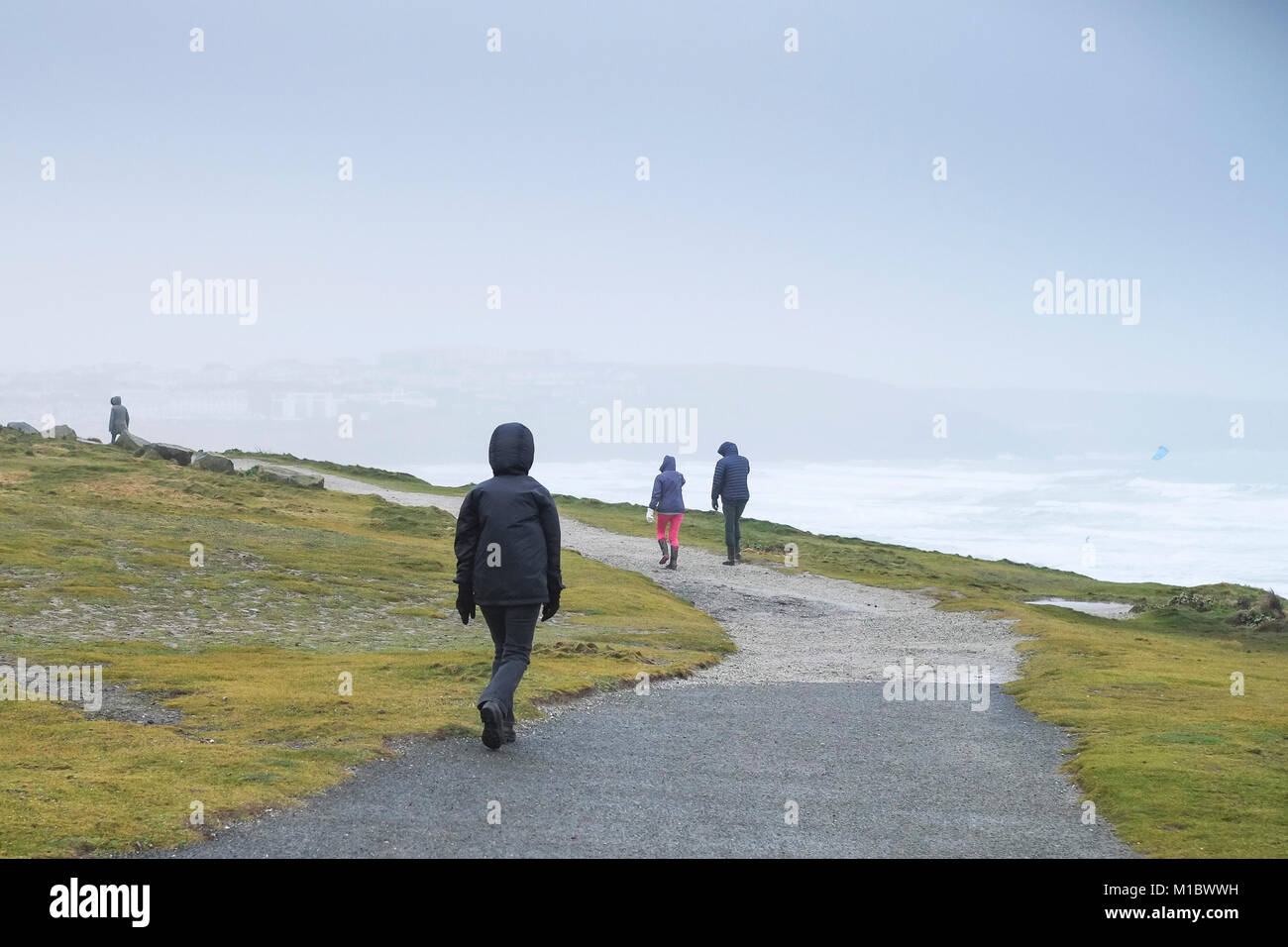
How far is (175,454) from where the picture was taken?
58.7 metres

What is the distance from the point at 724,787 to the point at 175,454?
52.1 meters

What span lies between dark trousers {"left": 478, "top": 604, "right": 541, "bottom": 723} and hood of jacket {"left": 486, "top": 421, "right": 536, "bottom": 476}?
1.58 m

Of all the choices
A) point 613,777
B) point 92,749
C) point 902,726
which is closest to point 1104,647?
point 902,726

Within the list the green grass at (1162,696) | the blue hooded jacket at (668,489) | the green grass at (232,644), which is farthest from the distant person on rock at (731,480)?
the green grass at (1162,696)

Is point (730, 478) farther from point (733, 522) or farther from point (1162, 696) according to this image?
point (1162, 696)

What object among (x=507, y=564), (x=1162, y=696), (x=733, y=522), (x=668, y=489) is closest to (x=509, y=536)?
(x=507, y=564)

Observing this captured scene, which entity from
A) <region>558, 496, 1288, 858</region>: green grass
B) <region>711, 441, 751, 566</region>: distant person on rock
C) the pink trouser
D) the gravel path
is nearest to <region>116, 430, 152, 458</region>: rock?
<region>558, 496, 1288, 858</region>: green grass

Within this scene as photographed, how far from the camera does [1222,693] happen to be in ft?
66.6

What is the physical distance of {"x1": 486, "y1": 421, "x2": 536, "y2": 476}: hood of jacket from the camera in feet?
44.5

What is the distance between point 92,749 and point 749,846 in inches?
294

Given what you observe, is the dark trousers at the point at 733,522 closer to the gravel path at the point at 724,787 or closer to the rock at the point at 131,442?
the gravel path at the point at 724,787

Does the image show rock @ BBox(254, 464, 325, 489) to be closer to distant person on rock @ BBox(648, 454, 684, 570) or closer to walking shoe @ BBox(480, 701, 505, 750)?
distant person on rock @ BBox(648, 454, 684, 570)

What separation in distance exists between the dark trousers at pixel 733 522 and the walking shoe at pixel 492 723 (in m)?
25.2

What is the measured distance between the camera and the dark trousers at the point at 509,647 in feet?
43.3
